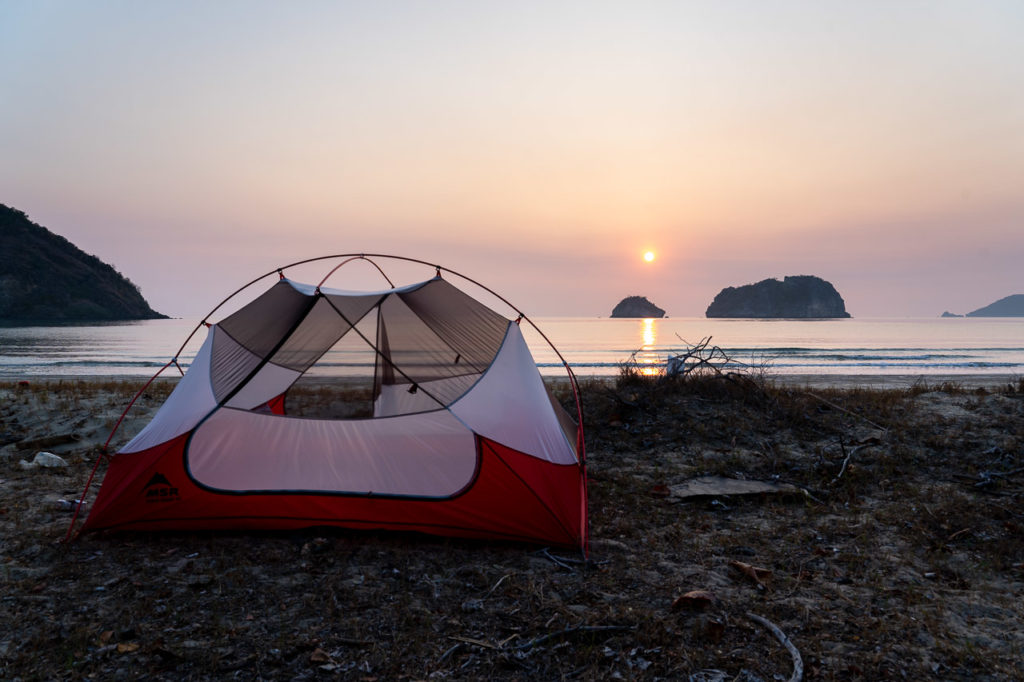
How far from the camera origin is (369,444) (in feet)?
18.7

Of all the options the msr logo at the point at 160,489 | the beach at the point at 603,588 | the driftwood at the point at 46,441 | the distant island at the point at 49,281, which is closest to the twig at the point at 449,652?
the beach at the point at 603,588

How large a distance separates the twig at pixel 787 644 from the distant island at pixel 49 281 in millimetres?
103254

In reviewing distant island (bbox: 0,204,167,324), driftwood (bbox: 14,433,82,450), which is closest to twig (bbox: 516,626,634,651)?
driftwood (bbox: 14,433,82,450)

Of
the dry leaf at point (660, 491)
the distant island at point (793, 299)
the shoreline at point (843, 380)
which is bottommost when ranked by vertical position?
the dry leaf at point (660, 491)

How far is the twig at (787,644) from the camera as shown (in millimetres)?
3152

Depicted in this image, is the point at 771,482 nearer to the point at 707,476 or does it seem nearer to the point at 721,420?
the point at 707,476

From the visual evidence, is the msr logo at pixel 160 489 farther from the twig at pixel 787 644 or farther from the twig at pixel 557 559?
the twig at pixel 787 644

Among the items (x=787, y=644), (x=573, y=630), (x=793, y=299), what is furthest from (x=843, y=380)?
(x=793, y=299)

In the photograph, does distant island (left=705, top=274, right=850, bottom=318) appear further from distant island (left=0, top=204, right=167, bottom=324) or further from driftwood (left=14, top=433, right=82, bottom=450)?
driftwood (left=14, top=433, right=82, bottom=450)

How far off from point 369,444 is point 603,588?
2.55 meters

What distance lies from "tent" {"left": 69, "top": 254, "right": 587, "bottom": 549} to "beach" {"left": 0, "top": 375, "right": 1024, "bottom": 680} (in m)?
0.24

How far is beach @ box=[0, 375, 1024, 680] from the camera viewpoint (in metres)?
3.37

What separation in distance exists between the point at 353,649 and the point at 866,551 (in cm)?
412

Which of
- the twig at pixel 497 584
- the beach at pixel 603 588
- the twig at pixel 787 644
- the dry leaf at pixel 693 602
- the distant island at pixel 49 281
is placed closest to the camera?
the twig at pixel 787 644
